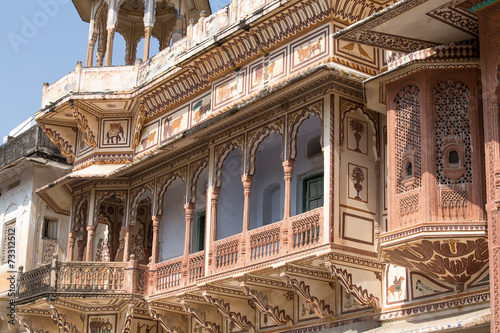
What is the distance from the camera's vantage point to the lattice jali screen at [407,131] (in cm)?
1145

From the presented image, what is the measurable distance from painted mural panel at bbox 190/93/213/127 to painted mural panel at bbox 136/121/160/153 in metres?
1.26

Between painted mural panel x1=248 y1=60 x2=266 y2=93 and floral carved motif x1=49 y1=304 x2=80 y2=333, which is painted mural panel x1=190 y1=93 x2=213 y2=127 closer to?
painted mural panel x1=248 y1=60 x2=266 y2=93

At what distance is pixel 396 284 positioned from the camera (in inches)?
513

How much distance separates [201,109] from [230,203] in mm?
1897

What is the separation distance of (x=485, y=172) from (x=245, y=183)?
197 inches

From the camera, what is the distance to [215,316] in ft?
53.7

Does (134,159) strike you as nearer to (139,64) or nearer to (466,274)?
(139,64)

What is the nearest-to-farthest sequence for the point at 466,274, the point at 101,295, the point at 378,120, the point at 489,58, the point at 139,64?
the point at 489,58
the point at 466,274
the point at 378,120
the point at 101,295
the point at 139,64

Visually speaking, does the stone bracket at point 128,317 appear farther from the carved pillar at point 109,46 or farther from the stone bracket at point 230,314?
the carved pillar at point 109,46

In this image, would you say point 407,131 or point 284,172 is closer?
point 407,131

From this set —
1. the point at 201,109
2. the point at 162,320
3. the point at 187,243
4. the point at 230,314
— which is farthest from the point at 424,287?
the point at 201,109

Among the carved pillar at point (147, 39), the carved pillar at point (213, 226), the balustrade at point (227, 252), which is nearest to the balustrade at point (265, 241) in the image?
the balustrade at point (227, 252)

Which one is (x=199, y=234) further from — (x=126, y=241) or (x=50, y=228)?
(x=50, y=228)

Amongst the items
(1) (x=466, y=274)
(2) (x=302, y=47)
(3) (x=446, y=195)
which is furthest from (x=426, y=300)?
(2) (x=302, y=47)
